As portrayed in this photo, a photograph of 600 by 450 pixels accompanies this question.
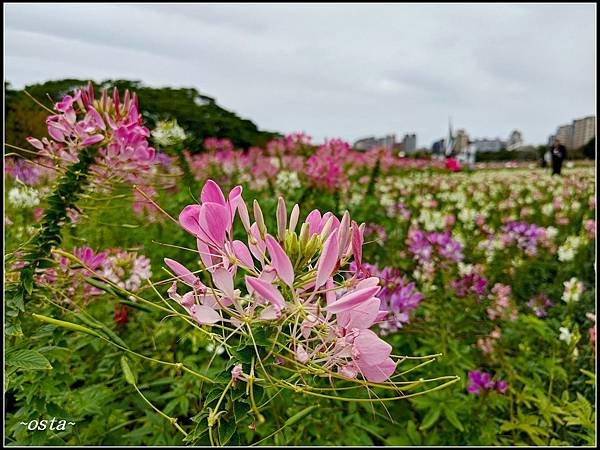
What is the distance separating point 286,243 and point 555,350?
1.83 metres

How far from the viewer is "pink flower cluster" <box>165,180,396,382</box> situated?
1.91ft

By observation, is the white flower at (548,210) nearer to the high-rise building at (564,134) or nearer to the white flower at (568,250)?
the white flower at (568,250)

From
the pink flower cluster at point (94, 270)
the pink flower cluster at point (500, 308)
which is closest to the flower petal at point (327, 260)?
the pink flower cluster at point (94, 270)

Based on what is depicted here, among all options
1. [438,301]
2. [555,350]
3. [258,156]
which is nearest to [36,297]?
[438,301]

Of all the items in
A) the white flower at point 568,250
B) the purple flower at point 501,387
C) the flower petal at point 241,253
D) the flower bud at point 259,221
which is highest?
the flower bud at point 259,221

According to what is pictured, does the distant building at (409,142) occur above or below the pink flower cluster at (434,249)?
above

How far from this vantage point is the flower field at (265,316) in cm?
60

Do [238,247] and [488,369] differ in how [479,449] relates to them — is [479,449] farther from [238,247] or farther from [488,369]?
[238,247]

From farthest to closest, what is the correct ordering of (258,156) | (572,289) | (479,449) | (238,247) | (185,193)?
(258,156) < (185,193) < (572,289) < (479,449) < (238,247)

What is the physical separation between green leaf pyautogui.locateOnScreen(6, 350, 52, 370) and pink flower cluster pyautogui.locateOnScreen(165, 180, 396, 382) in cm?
36

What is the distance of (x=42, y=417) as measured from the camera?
3.71ft

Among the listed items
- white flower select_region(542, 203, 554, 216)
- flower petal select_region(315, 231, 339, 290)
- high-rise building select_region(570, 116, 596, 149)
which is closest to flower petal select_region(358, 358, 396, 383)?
flower petal select_region(315, 231, 339, 290)

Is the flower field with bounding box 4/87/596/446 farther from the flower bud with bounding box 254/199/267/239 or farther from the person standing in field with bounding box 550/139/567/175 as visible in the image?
the person standing in field with bounding box 550/139/567/175

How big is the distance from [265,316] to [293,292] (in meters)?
0.04
